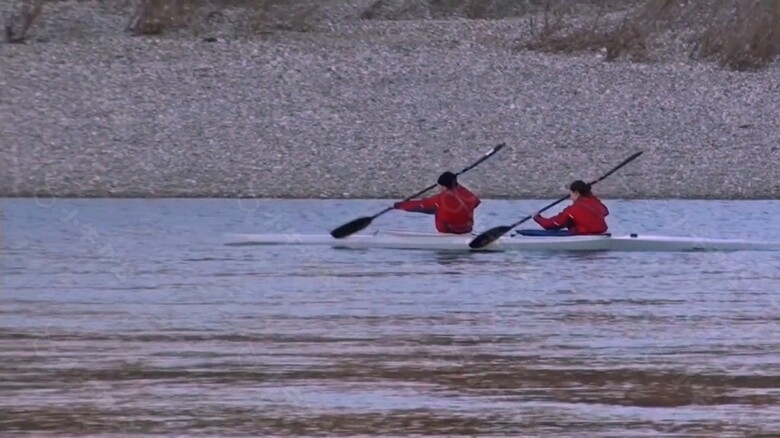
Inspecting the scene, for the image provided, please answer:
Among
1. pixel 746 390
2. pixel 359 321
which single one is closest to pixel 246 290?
pixel 359 321

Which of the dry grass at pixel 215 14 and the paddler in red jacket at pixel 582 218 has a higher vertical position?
the dry grass at pixel 215 14

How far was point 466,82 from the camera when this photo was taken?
27.6 meters

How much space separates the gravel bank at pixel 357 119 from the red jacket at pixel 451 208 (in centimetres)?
406

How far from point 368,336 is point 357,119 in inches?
467

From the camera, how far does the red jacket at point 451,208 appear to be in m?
19.8

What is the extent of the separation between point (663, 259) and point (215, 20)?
11965 mm

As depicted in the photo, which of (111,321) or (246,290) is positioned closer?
(111,321)

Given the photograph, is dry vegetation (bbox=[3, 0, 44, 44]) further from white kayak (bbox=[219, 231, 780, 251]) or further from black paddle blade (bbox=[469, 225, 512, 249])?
Result: black paddle blade (bbox=[469, 225, 512, 249])

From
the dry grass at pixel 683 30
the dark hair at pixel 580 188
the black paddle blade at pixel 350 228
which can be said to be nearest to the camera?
the dark hair at pixel 580 188

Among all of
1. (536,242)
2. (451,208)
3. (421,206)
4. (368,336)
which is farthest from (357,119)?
(368,336)

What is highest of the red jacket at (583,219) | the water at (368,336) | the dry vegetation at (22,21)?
the dry vegetation at (22,21)

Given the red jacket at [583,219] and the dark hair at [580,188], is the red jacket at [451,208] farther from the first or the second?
the dark hair at [580,188]

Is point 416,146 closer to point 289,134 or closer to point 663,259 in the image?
point 289,134

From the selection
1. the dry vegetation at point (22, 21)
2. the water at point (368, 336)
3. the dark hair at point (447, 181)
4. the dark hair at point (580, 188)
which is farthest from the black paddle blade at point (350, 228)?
the dry vegetation at point (22, 21)
